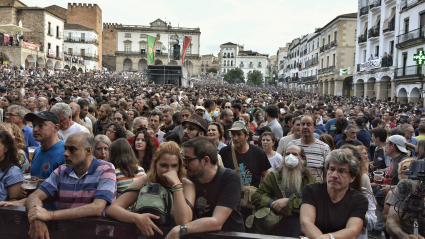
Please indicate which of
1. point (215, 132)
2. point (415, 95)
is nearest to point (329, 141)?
point (215, 132)

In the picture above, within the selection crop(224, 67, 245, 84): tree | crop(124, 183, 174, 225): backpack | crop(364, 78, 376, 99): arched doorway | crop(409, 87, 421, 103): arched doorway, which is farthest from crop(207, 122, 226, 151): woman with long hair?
crop(224, 67, 245, 84): tree

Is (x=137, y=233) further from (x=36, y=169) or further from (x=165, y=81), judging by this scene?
(x=165, y=81)

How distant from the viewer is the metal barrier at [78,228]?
8.46ft

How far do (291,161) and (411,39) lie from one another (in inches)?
864

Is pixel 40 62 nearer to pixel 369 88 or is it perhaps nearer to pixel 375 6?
pixel 369 88

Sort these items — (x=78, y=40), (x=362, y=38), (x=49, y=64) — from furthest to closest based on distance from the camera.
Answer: (x=78, y=40) < (x=49, y=64) < (x=362, y=38)

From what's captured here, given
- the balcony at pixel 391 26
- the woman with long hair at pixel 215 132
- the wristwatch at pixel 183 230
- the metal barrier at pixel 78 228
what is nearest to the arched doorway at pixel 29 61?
the balcony at pixel 391 26

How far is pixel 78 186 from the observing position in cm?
296

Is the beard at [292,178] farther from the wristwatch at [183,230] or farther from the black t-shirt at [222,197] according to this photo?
the wristwatch at [183,230]

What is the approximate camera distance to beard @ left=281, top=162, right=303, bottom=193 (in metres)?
3.68

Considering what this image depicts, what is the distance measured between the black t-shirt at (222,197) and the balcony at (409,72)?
21218 millimetres

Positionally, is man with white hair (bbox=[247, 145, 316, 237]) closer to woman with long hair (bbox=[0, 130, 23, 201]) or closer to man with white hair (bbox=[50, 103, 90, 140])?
woman with long hair (bbox=[0, 130, 23, 201])

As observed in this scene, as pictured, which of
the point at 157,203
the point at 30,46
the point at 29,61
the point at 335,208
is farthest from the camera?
the point at 29,61

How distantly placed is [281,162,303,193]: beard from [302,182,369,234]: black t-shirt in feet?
2.12
